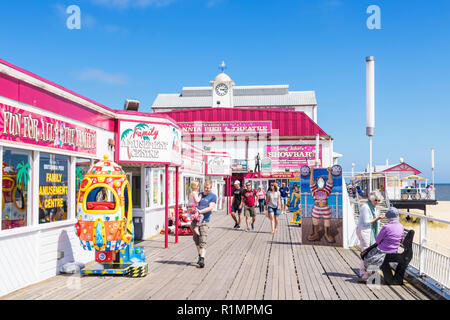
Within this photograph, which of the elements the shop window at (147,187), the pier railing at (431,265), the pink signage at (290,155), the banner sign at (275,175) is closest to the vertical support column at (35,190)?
the shop window at (147,187)

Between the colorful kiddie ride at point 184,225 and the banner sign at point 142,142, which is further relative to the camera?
the colorful kiddie ride at point 184,225

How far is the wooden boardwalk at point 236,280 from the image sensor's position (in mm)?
6258

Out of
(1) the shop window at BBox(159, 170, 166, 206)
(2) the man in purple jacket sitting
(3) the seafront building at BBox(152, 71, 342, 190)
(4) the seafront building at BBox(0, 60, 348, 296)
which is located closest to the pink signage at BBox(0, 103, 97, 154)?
(4) the seafront building at BBox(0, 60, 348, 296)

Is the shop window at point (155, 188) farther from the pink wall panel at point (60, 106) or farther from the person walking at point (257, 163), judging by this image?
the person walking at point (257, 163)

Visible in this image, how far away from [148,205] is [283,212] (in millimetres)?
12984

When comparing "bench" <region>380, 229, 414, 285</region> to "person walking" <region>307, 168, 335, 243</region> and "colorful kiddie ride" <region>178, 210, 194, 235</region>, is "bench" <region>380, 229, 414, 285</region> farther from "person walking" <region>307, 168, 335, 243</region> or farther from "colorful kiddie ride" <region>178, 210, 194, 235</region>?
"colorful kiddie ride" <region>178, 210, 194, 235</region>

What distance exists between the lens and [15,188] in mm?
6633

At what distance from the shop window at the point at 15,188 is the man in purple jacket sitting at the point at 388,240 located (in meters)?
5.69

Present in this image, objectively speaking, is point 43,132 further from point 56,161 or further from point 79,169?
point 79,169

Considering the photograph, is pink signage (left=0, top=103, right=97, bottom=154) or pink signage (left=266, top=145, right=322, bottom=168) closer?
pink signage (left=0, top=103, right=97, bottom=154)

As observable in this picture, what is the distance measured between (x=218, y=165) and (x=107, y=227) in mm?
17752

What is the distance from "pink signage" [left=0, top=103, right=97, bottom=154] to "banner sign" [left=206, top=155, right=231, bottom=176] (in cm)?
1538

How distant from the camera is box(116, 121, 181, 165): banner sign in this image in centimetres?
983

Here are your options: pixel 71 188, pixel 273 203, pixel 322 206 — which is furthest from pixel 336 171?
pixel 71 188
